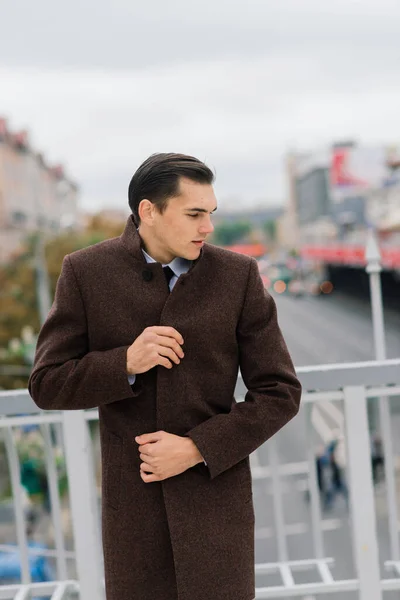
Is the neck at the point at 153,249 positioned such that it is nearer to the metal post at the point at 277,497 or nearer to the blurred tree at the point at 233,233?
the metal post at the point at 277,497

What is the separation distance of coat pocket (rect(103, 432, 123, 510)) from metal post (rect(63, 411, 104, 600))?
60 centimetres

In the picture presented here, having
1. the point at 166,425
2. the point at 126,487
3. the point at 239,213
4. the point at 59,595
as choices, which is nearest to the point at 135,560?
the point at 126,487

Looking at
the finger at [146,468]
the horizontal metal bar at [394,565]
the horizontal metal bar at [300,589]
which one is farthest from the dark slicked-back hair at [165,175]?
the horizontal metal bar at [394,565]

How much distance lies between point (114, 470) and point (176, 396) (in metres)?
0.24

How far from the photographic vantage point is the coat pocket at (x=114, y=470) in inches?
66.7

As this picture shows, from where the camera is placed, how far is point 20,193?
41.3m

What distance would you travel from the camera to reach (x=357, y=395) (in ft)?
7.54

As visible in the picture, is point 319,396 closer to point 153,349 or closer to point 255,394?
point 255,394

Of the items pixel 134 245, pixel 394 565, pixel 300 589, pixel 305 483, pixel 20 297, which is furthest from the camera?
pixel 20 297

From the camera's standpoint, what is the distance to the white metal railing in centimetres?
227

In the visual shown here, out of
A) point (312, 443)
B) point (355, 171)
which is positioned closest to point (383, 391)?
point (312, 443)

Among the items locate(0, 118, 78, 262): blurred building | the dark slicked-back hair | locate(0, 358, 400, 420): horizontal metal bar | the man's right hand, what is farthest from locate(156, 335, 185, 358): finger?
locate(0, 118, 78, 262): blurred building

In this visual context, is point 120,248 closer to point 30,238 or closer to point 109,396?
point 109,396

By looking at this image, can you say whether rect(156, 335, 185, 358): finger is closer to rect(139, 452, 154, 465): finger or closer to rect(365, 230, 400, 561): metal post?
rect(139, 452, 154, 465): finger
